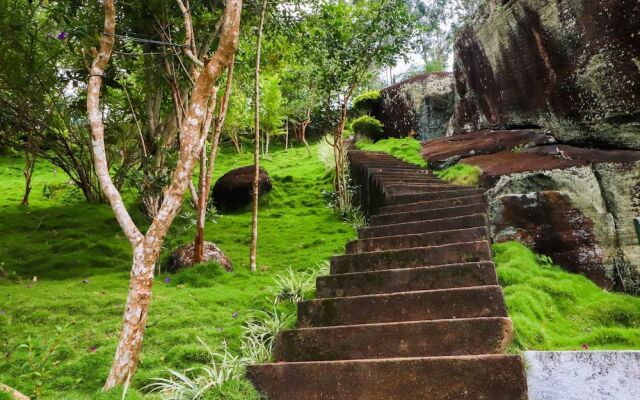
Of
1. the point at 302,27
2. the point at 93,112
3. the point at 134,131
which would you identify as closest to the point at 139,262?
the point at 93,112

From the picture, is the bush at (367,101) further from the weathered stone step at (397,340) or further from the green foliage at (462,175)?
the weathered stone step at (397,340)

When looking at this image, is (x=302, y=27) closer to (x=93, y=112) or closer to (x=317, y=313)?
(x=93, y=112)

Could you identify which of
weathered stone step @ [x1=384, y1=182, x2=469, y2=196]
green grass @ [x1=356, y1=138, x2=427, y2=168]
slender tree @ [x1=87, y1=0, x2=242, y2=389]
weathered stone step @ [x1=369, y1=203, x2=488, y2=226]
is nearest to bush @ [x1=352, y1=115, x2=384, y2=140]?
green grass @ [x1=356, y1=138, x2=427, y2=168]

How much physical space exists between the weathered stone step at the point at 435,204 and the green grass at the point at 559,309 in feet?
2.84

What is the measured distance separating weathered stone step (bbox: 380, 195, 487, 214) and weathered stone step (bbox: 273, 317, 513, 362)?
3.08 metres

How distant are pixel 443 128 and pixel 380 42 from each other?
4598 millimetres

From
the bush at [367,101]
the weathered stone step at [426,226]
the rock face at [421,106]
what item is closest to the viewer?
the weathered stone step at [426,226]

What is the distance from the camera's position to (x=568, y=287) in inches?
205

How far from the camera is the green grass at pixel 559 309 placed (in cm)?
412

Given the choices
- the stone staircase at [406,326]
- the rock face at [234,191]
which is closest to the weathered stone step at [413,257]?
the stone staircase at [406,326]

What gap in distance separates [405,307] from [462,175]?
443cm

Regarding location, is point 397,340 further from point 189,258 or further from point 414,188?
point 189,258

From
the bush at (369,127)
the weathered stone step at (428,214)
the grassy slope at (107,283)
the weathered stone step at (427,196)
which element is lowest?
the grassy slope at (107,283)

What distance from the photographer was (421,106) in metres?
14.9
